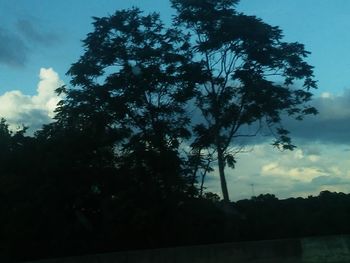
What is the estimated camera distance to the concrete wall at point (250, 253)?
18.4 metres

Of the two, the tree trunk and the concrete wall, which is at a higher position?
the tree trunk

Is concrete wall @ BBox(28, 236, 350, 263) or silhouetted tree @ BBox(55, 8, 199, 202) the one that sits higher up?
silhouetted tree @ BBox(55, 8, 199, 202)

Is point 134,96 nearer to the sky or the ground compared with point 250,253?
nearer to the sky

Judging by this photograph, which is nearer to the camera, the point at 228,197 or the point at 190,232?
the point at 190,232

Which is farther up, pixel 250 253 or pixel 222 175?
pixel 222 175

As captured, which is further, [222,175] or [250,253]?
[222,175]

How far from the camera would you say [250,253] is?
18.4m

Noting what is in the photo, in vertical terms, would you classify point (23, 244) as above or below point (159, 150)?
below

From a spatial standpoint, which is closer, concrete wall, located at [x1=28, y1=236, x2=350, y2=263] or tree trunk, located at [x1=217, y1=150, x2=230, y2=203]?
concrete wall, located at [x1=28, y1=236, x2=350, y2=263]

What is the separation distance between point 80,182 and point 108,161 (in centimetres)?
152

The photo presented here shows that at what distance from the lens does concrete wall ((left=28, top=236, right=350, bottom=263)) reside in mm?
18359

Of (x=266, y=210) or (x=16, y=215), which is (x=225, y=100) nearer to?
(x=266, y=210)

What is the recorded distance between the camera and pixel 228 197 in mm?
23953

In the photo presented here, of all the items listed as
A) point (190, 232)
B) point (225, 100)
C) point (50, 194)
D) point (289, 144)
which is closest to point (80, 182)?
point (50, 194)
